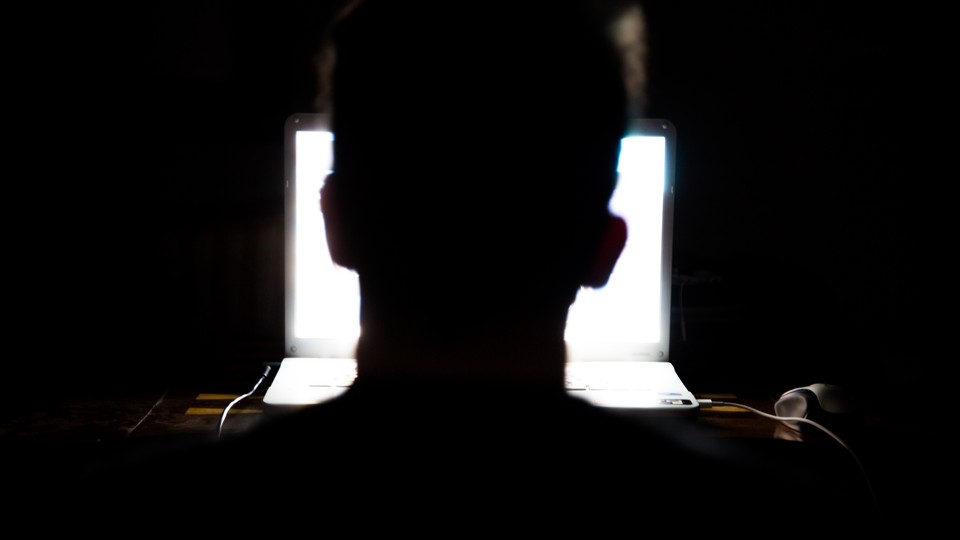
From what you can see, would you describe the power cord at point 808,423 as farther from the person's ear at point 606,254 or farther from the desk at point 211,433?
the person's ear at point 606,254

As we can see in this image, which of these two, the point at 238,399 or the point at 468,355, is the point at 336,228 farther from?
the point at 238,399

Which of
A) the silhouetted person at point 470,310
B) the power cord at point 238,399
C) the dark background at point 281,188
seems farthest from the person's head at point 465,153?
the dark background at point 281,188

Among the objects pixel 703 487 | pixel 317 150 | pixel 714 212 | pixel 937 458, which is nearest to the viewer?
pixel 703 487

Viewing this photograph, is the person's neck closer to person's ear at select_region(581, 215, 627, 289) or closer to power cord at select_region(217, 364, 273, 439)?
person's ear at select_region(581, 215, 627, 289)

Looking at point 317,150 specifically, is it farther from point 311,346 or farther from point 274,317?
point 274,317

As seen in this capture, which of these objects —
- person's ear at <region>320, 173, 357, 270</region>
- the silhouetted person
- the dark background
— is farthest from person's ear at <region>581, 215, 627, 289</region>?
the dark background

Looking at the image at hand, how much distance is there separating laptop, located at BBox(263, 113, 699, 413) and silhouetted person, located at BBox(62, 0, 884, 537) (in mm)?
362

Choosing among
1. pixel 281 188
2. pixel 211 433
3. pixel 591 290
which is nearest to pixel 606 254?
pixel 591 290

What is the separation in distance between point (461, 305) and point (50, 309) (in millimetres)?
960

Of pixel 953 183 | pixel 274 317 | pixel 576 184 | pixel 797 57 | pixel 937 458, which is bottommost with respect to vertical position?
pixel 937 458

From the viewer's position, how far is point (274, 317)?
1.19m

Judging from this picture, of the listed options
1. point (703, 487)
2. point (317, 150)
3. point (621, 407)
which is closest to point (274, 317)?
point (317, 150)

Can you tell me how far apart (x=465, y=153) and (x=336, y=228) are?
13 cm

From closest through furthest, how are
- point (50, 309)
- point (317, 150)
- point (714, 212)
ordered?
1. point (317, 150)
2. point (50, 309)
3. point (714, 212)
